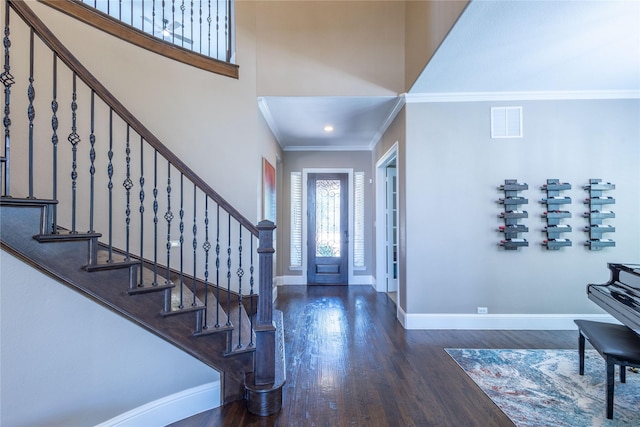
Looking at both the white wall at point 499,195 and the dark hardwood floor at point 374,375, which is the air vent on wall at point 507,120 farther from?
the dark hardwood floor at point 374,375

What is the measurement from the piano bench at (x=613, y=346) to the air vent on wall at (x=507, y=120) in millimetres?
2224

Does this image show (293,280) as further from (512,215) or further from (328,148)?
(512,215)

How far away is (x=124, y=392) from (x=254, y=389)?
801mm

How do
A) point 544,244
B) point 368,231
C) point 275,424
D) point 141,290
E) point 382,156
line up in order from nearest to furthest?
1. point 141,290
2. point 275,424
3. point 544,244
4. point 382,156
5. point 368,231

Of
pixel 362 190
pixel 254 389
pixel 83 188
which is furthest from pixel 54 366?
pixel 362 190

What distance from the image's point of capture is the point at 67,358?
5.43 ft

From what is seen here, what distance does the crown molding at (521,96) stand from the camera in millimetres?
3449

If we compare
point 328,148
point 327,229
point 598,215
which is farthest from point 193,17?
point 598,215

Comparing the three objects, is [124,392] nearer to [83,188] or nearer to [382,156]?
[83,188]

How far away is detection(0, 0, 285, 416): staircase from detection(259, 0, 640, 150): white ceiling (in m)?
1.89

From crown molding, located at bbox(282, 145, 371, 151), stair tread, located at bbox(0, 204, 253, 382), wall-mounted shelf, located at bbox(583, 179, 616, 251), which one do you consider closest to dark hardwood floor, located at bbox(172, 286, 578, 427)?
stair tread, located at bbox(0, 204, 253, 382)

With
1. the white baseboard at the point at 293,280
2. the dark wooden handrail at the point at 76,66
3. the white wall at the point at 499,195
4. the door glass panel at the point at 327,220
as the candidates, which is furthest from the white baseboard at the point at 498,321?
the dark wooden handrail at the point at 76,66

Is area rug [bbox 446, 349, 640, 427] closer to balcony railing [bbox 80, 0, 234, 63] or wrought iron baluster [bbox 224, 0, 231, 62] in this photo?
wrought iron baluster [bbox 224, 0, 231, 62]

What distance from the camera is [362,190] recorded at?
19.0 feet
